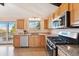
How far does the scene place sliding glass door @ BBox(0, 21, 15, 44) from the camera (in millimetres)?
9281

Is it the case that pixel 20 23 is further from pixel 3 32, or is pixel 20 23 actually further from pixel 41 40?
pixel 41 40

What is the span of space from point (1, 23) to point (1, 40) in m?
1.07

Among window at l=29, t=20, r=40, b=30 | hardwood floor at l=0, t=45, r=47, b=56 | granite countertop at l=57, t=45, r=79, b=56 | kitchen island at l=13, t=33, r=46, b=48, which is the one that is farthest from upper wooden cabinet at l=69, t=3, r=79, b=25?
window at l=29, t=20, r=40, b=30

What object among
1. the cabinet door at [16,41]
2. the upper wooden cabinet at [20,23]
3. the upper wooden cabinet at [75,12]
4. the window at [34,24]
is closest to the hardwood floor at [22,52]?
the cabinet door at [16,41]

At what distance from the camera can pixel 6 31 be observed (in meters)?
9.34

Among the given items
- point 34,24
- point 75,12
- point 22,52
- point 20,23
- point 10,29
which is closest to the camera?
point 75,12

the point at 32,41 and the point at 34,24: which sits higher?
the point at 34,24

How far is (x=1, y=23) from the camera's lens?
9391 millimetres

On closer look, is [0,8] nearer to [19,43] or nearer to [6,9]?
[6,9]

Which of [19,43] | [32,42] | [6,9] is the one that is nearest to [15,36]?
[19,43]

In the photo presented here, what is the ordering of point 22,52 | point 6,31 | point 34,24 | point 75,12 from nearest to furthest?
point 75,12 → point 22,52 → point 34,24 → point 6,31

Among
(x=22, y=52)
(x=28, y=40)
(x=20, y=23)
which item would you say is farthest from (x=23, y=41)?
(x=22, y=52)

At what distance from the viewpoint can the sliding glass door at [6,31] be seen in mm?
9281

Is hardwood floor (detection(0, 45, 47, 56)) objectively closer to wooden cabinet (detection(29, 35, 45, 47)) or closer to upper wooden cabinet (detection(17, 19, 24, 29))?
wooden cabinet (detection(29, 35, 45, 47))
